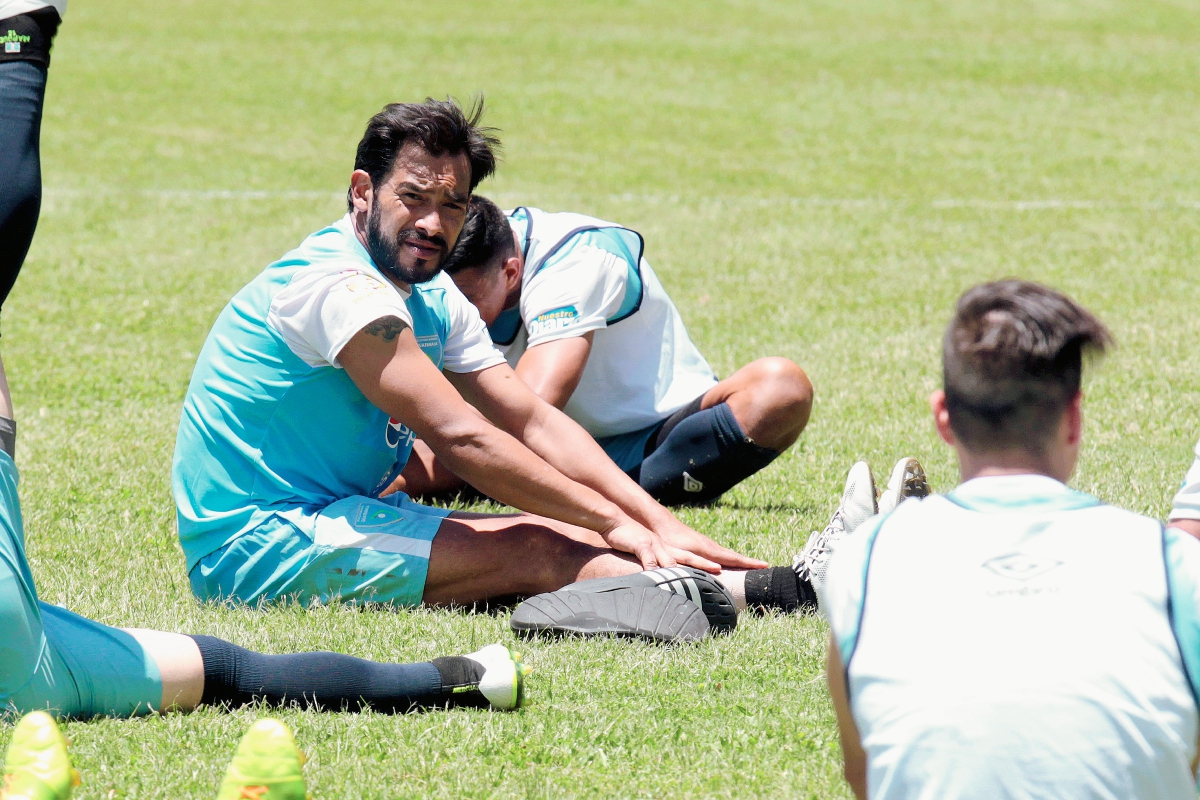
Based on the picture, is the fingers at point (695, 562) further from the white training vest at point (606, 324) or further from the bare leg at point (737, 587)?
the white training vest at point (606, 324)

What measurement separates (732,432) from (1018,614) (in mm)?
3452

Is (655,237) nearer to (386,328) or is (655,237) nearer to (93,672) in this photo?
(386,328)

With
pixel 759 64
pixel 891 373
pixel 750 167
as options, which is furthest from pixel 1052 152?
pixel 891 373

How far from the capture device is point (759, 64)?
23.3 meters

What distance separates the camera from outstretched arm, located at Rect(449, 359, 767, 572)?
4.31 metres

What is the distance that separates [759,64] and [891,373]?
641 inches

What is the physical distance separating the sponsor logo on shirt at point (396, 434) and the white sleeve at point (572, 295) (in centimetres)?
98

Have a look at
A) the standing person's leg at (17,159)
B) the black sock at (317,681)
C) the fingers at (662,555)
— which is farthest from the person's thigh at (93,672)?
the fingers at (662,555)

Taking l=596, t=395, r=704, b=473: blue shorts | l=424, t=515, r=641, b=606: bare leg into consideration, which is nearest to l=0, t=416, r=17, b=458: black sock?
l=424, t=515, r=641, b=606: bare leg

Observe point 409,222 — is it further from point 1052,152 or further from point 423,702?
point 1052,152

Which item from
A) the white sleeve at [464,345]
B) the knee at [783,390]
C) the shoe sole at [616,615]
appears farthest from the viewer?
the knee at [783,390]

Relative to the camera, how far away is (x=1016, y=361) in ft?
6.86

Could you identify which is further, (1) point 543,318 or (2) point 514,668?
(1) point 543,318

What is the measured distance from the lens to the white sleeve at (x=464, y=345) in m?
4.50
